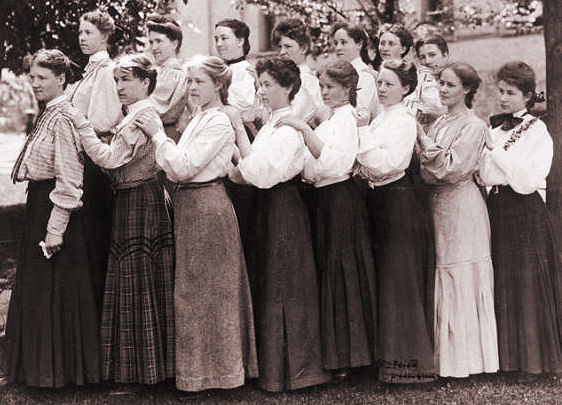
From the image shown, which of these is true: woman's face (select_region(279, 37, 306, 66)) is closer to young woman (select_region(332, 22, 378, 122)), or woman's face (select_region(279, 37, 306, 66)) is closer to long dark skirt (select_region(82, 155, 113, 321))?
young woman (select_region(332, 22, 378, 122))

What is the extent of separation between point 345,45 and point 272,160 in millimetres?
1943

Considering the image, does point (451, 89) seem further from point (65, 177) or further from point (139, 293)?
point (65, 177)

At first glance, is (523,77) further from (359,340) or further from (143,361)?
(143,361)

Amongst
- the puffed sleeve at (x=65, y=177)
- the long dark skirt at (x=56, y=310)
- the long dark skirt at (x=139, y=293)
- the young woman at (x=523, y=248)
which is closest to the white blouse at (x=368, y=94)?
the young woman at (x=523, y=248)

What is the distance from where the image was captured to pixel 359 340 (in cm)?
520

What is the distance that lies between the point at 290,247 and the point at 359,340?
2.47 ft

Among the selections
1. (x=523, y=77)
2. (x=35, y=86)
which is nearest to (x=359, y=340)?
(x=523, y=77)

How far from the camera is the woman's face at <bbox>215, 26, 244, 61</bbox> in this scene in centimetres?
612

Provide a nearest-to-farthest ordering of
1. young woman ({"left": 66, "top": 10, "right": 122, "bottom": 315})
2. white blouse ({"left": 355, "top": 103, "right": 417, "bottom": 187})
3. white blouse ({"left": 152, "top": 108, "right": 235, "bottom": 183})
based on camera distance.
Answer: white blouse ({"left": 152, "top": 108, "right": 235, "bottom": 183})
white blouse ({"left": 355, "top": 103, "right": 417, "bottom": 187})
young woman ({"left": 66, "top": 10, "right": 122, "bottom": 315})

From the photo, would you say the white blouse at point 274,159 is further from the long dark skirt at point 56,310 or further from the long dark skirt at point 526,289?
the long dark skirt at point 526,289

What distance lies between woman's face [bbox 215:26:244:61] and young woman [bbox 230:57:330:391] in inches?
39.7

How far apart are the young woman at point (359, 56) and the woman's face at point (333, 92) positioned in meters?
0.94

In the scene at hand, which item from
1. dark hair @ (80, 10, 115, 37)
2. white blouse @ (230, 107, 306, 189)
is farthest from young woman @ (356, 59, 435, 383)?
dark hair @ (80, 10, 115, 37)

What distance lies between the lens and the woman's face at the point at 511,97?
5.45 m
